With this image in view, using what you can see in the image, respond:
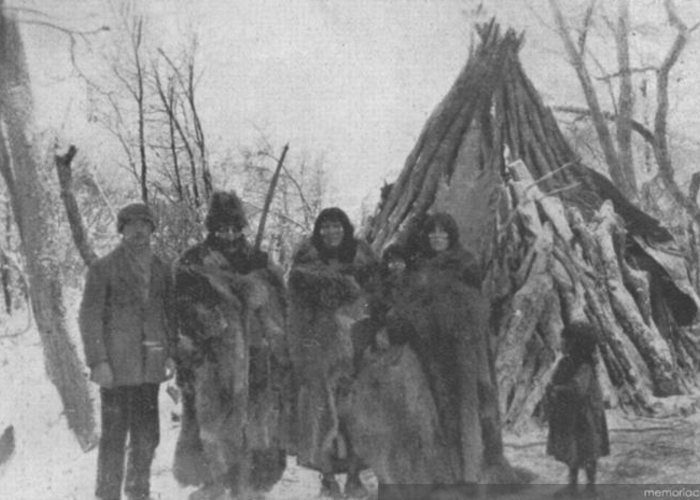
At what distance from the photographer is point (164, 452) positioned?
3871 mm

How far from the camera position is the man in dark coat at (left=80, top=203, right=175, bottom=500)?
3.55 meters

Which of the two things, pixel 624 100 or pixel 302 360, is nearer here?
pixel 302 360

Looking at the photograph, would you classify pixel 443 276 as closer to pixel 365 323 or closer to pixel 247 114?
pixel 365 323

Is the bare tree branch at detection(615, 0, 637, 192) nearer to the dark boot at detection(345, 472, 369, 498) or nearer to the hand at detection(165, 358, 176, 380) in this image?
the dark boot at detection(345, 472, 369, 498)

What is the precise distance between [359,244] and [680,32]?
9.03ft

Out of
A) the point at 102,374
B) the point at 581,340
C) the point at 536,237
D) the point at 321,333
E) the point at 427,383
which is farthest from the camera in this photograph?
the point at 536,237

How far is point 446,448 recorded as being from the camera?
355 centimetres

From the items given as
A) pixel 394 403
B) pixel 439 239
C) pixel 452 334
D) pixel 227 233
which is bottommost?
pixel 394 403

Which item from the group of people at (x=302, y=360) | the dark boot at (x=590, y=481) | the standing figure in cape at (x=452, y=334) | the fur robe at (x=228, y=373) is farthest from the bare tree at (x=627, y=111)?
the fur robe at (x=228, y=373)

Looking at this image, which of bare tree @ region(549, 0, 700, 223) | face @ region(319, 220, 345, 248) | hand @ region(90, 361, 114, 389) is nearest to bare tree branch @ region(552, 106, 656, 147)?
bare tree @ region(549, 0, 700, 223)

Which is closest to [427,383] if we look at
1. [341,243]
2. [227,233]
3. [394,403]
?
[394,403]

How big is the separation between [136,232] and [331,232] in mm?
978

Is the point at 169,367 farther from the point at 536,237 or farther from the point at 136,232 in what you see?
the point at 536,237

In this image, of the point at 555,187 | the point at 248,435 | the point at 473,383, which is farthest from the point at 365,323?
the point at 555,187
